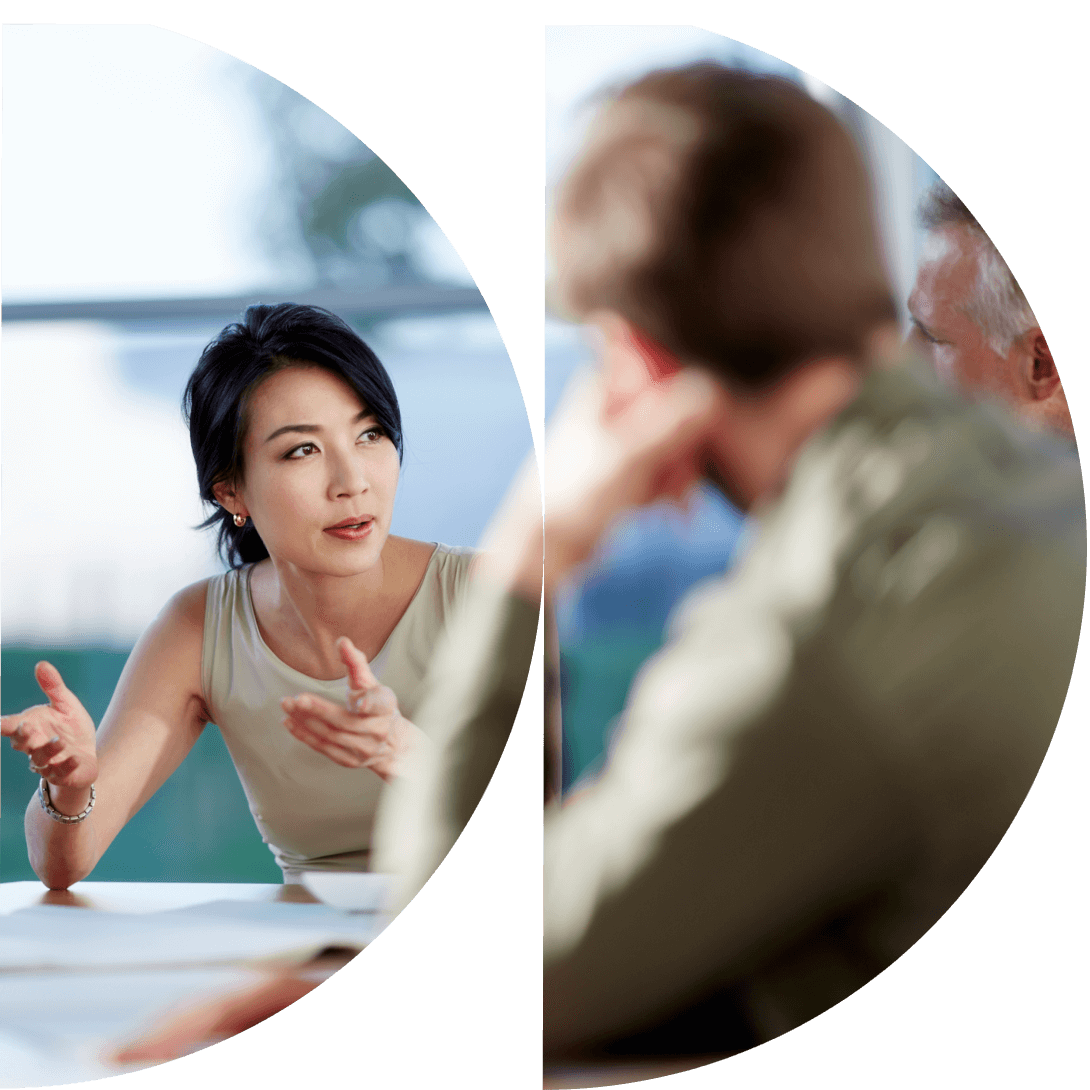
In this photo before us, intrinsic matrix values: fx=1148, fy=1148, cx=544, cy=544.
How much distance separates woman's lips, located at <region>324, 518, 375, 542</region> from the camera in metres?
1.96

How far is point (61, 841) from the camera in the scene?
76.5 inches

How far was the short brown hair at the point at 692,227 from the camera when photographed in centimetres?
188

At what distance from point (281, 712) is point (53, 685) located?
387mm

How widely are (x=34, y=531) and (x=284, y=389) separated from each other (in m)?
0.50

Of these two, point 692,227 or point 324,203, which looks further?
point 324,203

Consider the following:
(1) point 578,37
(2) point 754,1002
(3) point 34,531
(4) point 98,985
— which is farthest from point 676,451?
(4) point 98,985

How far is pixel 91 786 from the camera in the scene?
1.95 metres

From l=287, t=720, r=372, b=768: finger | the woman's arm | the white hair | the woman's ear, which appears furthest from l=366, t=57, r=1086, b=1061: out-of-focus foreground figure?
the woman's arm

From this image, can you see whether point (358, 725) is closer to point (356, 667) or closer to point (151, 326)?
point (356, 667)

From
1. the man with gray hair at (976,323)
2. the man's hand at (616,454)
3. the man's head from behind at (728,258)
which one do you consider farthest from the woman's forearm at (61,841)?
the man with gray hair at (976,323)

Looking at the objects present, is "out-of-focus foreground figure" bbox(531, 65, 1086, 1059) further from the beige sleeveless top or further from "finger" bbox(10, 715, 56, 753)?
"finger" bbox(10, 715, 56, 753)

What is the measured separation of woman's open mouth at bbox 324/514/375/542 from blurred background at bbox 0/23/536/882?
6cm

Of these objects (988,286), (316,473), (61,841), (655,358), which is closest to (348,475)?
(316,473)

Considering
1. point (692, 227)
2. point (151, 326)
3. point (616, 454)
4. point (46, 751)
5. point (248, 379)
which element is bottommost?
point (46, 751)
